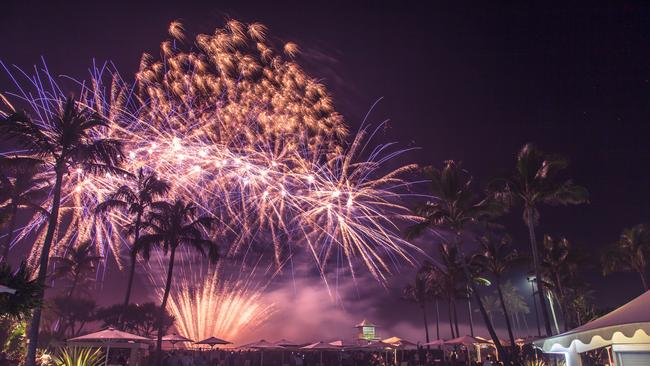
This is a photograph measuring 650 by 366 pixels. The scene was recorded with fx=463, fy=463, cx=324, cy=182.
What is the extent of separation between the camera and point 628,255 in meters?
40.6

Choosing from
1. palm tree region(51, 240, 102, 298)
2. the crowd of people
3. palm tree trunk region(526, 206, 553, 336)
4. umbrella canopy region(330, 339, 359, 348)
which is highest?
palm tree region(51, 240, 102, 298)

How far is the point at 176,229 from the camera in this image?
31266mm

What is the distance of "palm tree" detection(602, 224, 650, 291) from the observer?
130ft

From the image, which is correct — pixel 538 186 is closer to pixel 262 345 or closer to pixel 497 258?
pixel 497 258

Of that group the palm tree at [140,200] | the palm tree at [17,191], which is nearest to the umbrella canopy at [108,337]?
the palm tree at [140,200]

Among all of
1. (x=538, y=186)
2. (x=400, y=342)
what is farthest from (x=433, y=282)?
(x=538, y=186)

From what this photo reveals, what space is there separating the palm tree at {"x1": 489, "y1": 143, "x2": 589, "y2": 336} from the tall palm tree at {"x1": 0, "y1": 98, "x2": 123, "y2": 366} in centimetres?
2368

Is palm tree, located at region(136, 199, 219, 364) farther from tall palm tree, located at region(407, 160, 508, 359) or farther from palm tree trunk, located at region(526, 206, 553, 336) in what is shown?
palm tree trunk, located at region(526, 206, 553, 336)

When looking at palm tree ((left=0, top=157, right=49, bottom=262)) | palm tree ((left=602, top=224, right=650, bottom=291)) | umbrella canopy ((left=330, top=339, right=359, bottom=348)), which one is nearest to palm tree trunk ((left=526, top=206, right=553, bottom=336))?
umbrella canopy ((left=330, top=339, right=359, bottom=348))

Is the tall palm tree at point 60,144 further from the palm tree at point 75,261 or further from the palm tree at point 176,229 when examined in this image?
the palm tree at point 75,261

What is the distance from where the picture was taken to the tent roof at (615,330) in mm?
10227

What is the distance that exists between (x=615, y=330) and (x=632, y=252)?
35787mm

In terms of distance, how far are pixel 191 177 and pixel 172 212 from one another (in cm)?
484

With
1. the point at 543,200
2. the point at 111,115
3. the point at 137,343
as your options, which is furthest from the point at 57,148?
the point at 543,200
